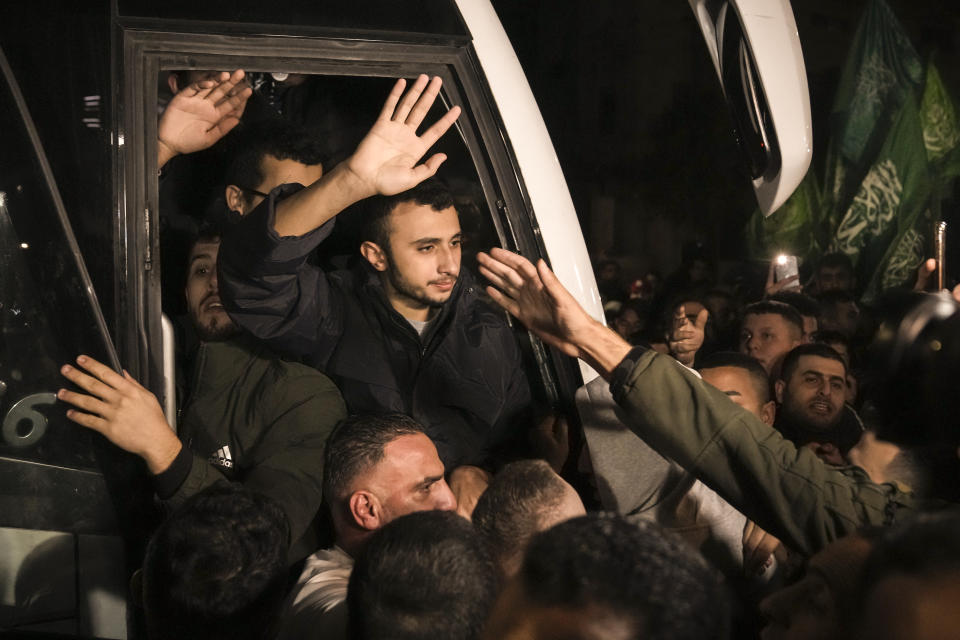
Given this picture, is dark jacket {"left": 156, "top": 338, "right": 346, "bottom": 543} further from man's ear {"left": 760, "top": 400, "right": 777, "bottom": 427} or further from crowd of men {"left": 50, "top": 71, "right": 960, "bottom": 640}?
man's ear {"left": 760, "top": 400, "right": 777, "bottom": 427}

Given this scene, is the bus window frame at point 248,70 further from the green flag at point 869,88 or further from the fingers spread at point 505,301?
the green flag at point 869,88

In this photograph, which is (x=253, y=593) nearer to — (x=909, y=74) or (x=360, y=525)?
(x=360, y=525)

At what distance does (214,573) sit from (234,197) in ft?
3.85

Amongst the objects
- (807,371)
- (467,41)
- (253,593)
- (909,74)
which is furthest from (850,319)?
(253,593)

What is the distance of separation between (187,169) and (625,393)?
133 cm

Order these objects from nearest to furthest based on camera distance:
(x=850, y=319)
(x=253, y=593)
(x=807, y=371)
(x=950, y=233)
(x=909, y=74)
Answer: (x=253, y=593)
(x=807, y=371)
(x=850, y=319)
(x=909, y=74)
(x=950, y=233)

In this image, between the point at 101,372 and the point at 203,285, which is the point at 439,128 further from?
the point at 101,372

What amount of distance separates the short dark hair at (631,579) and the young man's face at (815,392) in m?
2.50

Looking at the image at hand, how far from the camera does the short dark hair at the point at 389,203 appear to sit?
2.51 m

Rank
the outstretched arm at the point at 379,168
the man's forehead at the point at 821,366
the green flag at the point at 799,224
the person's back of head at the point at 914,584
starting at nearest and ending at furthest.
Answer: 1. the person's back of head at the point at 914,584
2. the outstretched arm at the point at 379,168
3. the man's forehead at the point at 821,366
4. the green flag at the point at 799,224

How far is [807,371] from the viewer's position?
139 inches

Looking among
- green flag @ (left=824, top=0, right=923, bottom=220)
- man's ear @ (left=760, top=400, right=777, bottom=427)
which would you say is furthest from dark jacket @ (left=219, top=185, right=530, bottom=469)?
green flag @ (left=824, top=0, right=923, bottom=220)

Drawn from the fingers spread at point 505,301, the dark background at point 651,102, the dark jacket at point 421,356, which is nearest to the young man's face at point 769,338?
the dark jacket at point 421,356

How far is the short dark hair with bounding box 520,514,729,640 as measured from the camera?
997 mm
